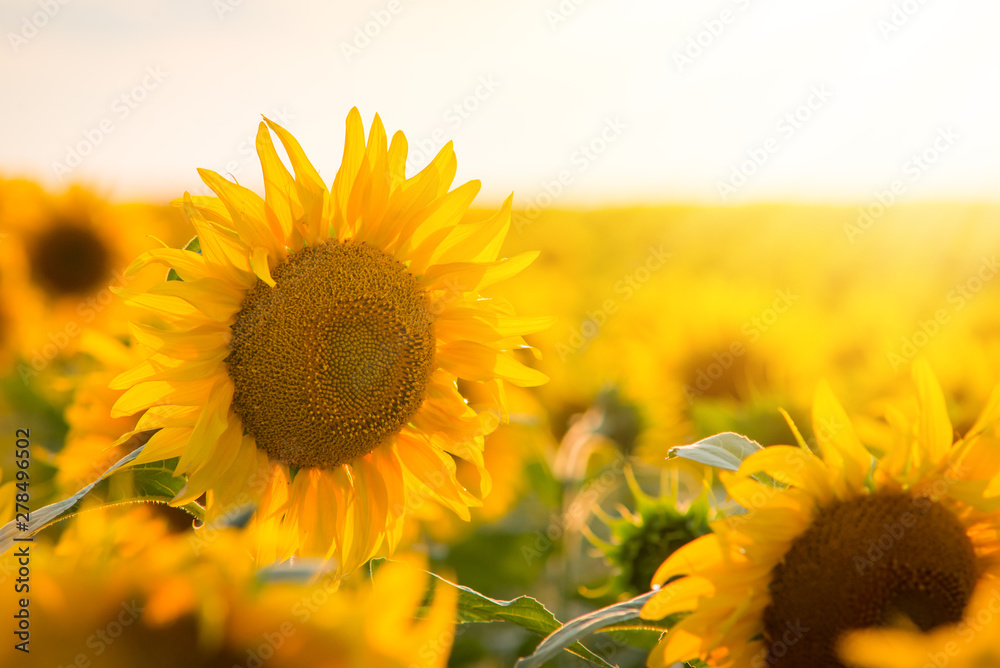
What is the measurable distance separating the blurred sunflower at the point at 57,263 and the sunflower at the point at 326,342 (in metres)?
2.46

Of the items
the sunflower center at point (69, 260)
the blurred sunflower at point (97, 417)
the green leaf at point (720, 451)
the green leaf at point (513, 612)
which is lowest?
the sunflower center at point (69, 260)

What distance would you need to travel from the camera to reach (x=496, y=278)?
1.79m

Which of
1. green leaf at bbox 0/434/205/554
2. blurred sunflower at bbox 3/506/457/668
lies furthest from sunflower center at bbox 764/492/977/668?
green leaf at bbox 0/434/205/554

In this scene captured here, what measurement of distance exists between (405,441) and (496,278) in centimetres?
43

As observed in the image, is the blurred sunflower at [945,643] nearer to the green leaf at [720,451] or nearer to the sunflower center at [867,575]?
the sunflower center at [867,575]

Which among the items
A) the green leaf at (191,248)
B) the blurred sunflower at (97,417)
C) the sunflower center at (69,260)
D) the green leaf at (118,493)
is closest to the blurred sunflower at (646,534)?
the green leaf at (118,493)

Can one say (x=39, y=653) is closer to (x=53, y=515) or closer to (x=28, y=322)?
(x=53, y=515)

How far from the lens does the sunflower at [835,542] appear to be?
1353mm

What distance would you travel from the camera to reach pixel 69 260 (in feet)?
14.7

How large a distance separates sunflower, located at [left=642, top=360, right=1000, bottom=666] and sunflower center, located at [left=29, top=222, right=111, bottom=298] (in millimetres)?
3981

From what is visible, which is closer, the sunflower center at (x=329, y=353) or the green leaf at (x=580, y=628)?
the green leaf at (x=580, y=628)

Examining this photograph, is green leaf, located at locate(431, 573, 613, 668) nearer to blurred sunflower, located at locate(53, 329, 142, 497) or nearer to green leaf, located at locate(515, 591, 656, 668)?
green leaf, located at locate(515, 591, 656, 668)

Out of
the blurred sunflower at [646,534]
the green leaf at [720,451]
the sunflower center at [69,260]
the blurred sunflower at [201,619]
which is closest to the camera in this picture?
the blurred sunflower at [201,619]

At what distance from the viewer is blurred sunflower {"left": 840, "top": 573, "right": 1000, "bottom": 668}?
3.11 ft
